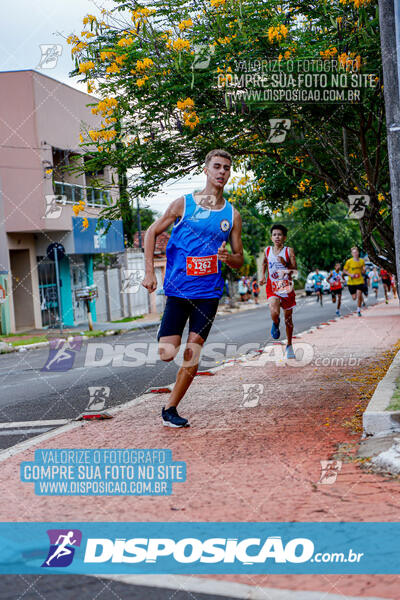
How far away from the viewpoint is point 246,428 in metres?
5.76

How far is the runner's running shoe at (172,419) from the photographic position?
232 inches

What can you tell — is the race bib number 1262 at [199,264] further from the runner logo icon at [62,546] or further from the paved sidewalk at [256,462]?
the runner logo icon at [62,546]

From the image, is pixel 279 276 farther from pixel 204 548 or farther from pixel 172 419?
pixel 204 548

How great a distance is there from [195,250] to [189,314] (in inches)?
20.3

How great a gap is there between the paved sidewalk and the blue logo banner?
0.10 m

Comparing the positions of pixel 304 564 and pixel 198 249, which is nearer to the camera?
pixel 304 564

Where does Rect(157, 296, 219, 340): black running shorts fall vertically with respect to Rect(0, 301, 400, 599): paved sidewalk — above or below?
above

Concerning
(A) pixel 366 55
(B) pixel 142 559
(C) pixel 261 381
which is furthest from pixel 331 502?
(A) pixel 366 55

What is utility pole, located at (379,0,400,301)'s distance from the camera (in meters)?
5.40

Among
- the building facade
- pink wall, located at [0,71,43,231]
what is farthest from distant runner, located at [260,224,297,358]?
pink wall, located at [0,71,43,231]

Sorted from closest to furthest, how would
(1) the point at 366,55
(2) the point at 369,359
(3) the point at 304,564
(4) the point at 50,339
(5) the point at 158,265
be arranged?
(3) the point at 304,564
(1) the point at 366,55
(2) the point at 369,359
(4) the point at 50,339
(5) the point at 158,265

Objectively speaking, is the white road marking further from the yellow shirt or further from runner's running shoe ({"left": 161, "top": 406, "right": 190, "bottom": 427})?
the yellow shirt

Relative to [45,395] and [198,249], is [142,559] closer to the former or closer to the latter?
[198,249]

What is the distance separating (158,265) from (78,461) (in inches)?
1522
